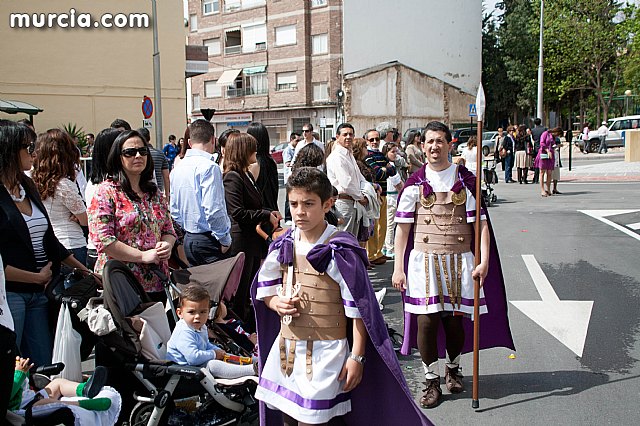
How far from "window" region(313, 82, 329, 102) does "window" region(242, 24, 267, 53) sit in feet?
19.7

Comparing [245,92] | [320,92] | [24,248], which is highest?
[245,92]

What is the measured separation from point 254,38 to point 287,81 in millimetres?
4925

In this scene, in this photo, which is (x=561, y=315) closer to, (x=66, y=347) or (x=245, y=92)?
(x=66, y=347)

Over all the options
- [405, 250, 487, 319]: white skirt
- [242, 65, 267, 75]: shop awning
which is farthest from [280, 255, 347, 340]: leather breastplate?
[242, 65, 267, 75]: shop awning

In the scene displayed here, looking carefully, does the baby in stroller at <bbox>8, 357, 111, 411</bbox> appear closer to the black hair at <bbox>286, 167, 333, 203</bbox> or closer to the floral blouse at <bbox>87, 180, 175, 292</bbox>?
the floral blouse at <bbox>87, 180, 175, 292</bbox>

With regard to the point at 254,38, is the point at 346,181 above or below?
below

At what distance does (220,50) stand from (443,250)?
172ft

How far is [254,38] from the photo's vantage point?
173ft

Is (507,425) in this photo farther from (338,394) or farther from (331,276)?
(331,276)

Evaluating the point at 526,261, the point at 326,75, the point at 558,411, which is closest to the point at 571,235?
the point at 526,261

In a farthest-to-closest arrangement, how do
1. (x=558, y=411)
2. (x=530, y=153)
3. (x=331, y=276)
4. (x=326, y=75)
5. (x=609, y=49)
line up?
(x=326, y=75)
(x=609, y=49)
(x=530, y=153)
(x=558, y=411)
(x=331, y=276)

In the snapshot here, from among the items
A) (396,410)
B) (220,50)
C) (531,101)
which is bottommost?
(396,410)

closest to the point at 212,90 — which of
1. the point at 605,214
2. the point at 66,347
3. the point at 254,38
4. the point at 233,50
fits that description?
the point at 233,50

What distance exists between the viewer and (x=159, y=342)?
15.1 feet
